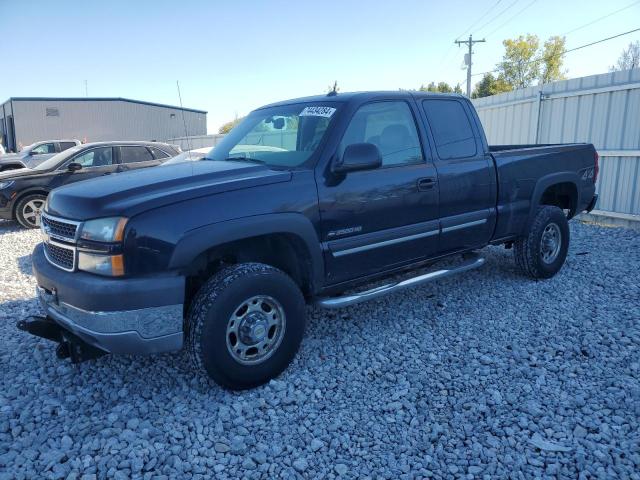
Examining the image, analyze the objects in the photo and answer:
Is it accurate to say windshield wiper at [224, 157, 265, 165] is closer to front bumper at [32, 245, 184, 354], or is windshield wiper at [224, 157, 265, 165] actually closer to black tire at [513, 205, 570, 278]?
front bumper at [32, 245, 184, 354]

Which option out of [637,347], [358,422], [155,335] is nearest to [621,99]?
[637,347]

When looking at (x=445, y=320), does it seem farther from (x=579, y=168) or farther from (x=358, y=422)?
(x=579, y=168)

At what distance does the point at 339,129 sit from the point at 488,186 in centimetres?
177

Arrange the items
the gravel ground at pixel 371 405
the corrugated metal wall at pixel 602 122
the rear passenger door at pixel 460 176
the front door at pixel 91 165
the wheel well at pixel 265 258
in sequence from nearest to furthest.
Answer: the gravel ground at pixel 371 405 < the wheel well at pixel 265 258 < the rear passenger door at pixel 460 176 < the corrugated metal wall at pixel 602 122 < the front door at pixel 91 165

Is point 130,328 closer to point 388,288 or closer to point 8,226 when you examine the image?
point 388,288

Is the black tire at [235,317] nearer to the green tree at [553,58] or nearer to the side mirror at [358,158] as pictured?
the side mirror at [358,158]

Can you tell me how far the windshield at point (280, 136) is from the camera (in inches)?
144

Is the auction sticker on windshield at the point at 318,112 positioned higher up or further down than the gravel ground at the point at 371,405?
higher up

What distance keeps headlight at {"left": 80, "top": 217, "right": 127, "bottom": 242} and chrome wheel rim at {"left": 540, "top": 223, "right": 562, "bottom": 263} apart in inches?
174

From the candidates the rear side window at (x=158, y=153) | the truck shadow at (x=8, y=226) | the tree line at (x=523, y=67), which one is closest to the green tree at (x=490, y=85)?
the tree line at (x=523, y=67)

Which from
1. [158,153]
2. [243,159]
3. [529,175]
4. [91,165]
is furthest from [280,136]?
[158,153]

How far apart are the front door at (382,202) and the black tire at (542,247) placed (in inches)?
61.2

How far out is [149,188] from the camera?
3.02m

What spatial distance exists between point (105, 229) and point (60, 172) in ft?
25.4
